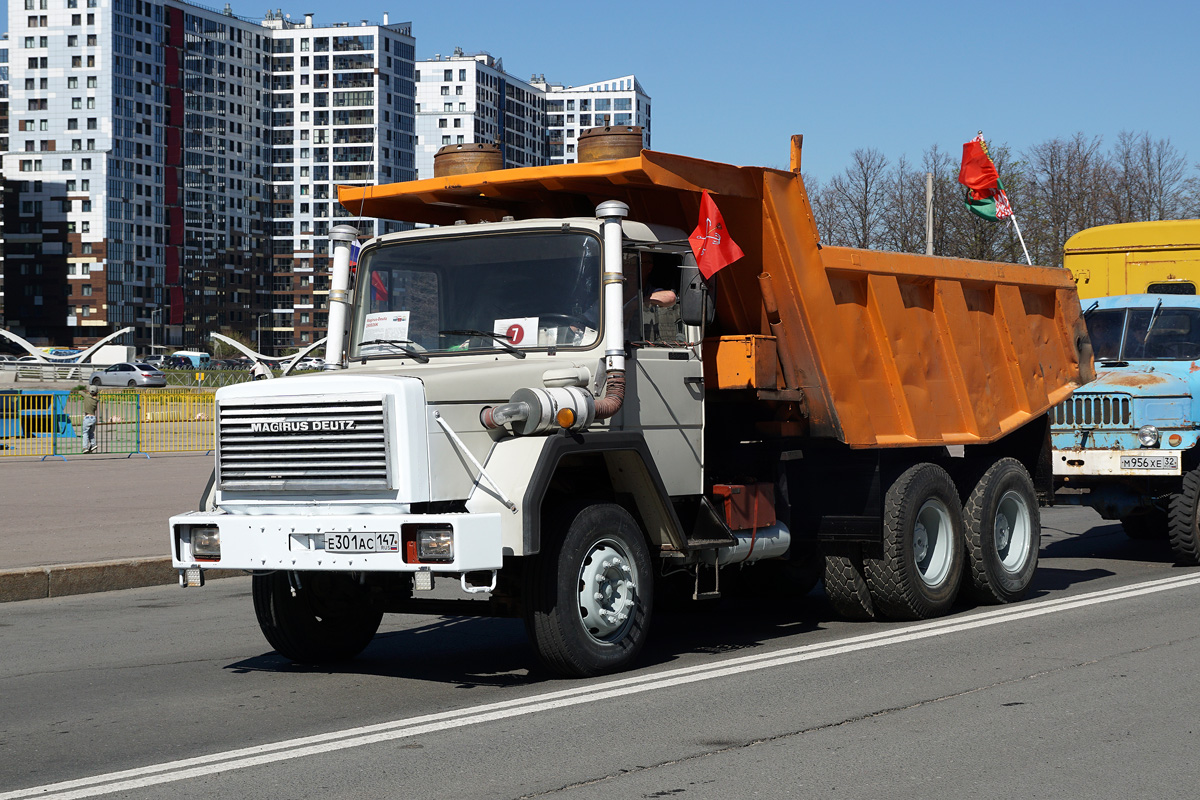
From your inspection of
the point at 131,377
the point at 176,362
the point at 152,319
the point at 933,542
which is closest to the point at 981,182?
the point at 933,542

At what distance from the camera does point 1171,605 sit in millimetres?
10773

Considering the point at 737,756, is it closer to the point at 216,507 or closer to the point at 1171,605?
the point at 216,507

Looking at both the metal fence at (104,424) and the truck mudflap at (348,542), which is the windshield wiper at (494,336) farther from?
the metal fence at (104,424)

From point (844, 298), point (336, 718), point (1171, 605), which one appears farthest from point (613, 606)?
point (1171, 605)

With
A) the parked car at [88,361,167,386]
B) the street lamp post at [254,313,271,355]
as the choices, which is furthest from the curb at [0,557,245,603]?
the street lamp post at [254,313,271,355]

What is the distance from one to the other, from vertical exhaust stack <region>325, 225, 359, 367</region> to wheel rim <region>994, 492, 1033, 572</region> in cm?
547

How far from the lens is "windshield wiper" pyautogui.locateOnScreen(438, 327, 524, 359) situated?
8.06 m

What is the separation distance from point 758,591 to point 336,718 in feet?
16.7

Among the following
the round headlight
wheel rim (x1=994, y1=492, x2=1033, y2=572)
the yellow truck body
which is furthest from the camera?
the yellow truck body

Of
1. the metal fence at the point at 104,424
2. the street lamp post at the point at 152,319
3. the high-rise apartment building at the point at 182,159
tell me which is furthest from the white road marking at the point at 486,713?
the street lamp post at the point at 152,319

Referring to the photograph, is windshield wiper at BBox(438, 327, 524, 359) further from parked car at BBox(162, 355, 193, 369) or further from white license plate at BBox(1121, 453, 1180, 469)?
parked car at BBox(162, 355, 193, 369)

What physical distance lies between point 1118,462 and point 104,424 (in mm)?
21164

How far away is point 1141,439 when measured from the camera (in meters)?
13.4

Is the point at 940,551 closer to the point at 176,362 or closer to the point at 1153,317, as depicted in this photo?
the point at 1153,317
